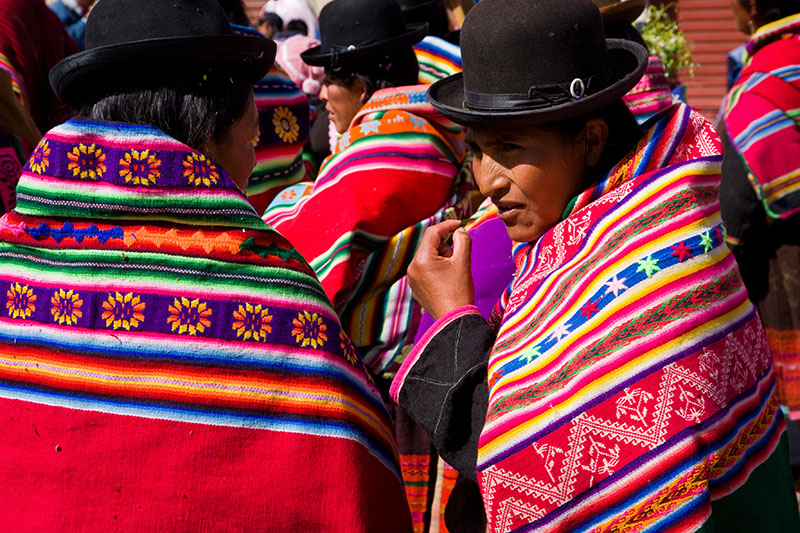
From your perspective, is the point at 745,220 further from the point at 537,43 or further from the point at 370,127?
the point at 537,43

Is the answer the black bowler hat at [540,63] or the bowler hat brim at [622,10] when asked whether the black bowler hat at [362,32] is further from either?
the black bowler hat at [540,63]

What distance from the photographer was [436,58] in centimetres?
419

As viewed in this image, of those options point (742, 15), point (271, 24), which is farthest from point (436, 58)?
point (271, 24)

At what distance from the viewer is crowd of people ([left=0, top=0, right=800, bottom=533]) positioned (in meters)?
1.76

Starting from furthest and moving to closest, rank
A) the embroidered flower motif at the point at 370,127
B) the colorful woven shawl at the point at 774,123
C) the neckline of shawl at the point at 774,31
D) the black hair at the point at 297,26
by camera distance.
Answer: the black hair at the point at 297,26 → the neckline of shawl at the point at 774,31 → the colorful woven shawl at the point at 774,123 → the embroidered flower motif at the point at 370,127

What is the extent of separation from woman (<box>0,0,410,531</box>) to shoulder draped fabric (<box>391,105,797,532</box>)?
15.2 inches

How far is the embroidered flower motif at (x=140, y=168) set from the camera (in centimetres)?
188

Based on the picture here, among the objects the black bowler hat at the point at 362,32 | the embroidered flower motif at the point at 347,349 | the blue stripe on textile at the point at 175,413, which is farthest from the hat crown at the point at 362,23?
the blue stripe on textile at the point at 175,413

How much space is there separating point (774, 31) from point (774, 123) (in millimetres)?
559

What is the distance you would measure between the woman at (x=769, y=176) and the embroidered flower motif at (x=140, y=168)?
3.52m

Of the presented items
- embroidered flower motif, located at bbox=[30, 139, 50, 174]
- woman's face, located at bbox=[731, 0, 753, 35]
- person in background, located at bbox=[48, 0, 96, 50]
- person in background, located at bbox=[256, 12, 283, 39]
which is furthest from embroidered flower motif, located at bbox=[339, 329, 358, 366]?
person in background, located at bbox=[256, 12, 283, 39]

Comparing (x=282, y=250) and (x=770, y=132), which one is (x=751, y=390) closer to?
(x=282, y=250)

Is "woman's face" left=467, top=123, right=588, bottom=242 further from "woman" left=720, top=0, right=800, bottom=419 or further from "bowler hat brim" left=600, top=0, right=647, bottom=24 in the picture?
"woman" left=720, top=0, right=800, bottom=419

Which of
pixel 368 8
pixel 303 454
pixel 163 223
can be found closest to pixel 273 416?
pixel 303 454
